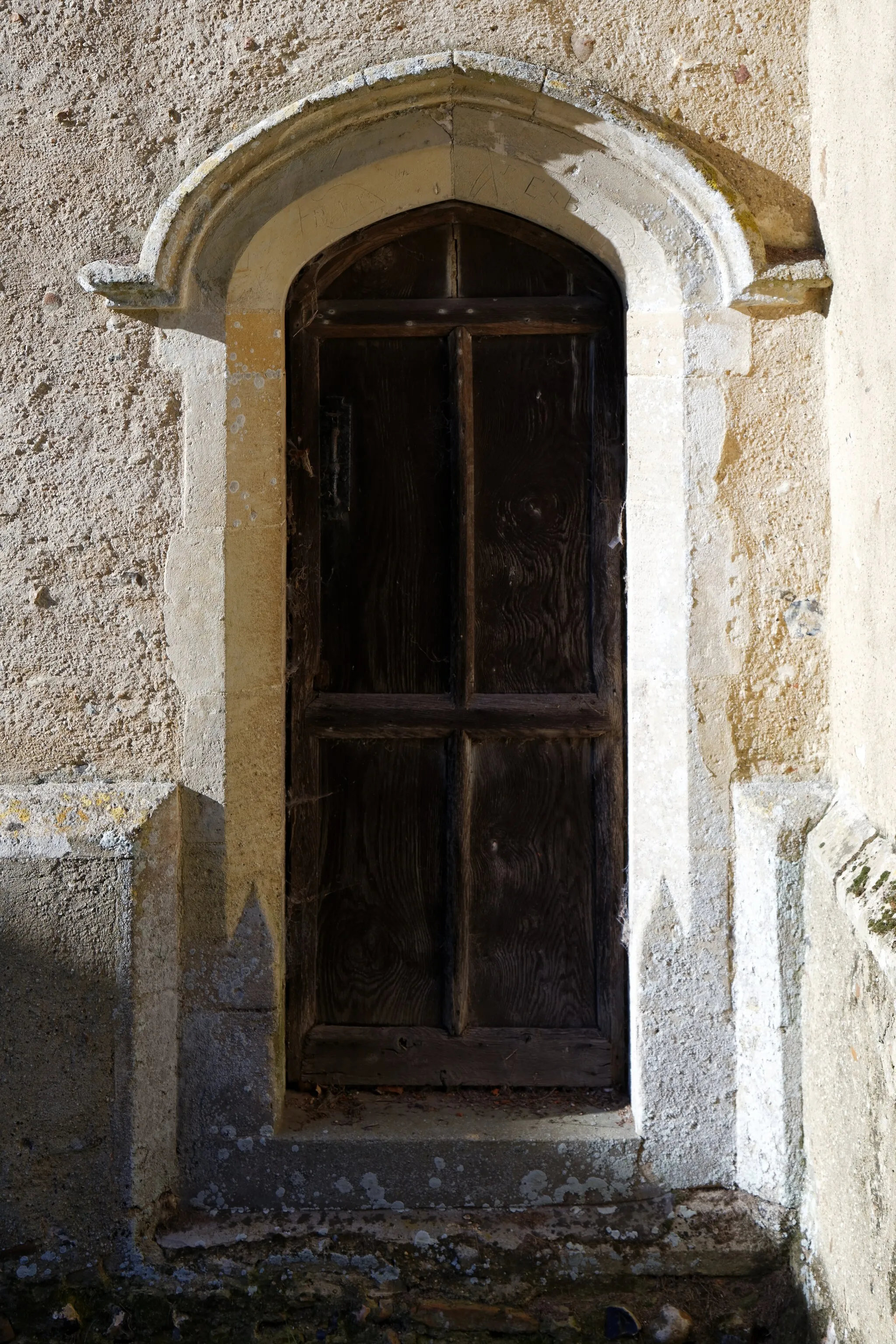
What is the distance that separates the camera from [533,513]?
2.33 m

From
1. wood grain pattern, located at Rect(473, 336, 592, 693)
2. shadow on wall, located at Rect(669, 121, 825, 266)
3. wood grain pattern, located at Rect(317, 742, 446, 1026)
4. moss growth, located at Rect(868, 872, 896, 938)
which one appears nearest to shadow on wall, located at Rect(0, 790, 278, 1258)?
wood grain pattern, located at Rect(317, 742, 446, 1026)

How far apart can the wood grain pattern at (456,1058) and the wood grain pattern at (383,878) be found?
6 centimetres

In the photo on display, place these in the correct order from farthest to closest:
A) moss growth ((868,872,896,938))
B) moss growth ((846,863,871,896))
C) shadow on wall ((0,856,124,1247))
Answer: shadow on wall ((0,856,124,1247)), moss growth ((846,863,871,896)), moss growth ((868,872,896,938))

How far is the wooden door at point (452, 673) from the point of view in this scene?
7.59 feet

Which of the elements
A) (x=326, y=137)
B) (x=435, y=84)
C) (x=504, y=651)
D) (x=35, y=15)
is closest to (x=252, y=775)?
(x=504, y=651)

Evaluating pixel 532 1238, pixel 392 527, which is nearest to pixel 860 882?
pixel 532 1238

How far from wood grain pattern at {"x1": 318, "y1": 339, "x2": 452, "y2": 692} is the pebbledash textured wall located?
0.69ft

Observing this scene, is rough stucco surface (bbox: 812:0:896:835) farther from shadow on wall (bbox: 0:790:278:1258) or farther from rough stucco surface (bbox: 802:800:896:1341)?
shadow on wall (bbox: 0:790:278:1258)

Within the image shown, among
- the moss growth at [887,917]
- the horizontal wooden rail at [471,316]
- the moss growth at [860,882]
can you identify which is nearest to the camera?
the moss growth at [887,917]

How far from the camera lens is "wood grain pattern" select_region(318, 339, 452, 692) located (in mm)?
2332

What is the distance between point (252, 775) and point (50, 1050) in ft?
2.37

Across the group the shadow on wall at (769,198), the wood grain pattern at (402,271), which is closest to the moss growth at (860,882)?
the shadow on wall at (769,198)

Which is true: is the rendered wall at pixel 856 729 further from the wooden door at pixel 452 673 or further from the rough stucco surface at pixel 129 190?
the wooden door at pixel 452 673

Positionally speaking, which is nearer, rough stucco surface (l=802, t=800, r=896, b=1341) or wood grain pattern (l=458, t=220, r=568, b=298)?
rough stucco surface (l=802, t=800, r=896, b=1341)
